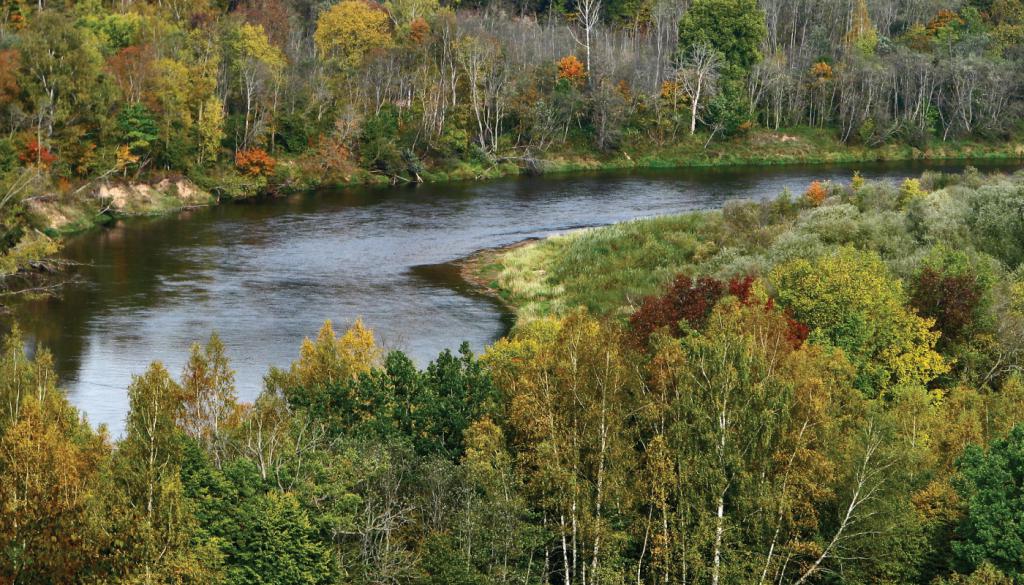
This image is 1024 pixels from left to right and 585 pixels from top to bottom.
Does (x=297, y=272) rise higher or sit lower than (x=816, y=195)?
lower

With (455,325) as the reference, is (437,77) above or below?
above

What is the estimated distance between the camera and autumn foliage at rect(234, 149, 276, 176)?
114125mm

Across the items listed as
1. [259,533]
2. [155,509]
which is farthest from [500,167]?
[155,509]

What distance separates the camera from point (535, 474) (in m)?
36.2

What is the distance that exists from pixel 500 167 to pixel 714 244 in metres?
57.1

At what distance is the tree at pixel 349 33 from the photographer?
5615 inches

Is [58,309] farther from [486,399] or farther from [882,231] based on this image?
[882,231]

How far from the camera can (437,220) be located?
335ft

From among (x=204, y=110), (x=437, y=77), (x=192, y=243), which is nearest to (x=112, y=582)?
(x=192, y=243)

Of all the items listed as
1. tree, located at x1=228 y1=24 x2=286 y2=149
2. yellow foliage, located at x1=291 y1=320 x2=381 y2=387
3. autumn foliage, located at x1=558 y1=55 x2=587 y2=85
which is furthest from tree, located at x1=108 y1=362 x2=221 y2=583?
autumn foliage, located at x1=558 y1=55 x2=587 y2=85

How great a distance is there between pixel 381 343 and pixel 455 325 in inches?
258

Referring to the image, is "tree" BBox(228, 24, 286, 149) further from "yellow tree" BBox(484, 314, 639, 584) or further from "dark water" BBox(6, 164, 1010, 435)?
"yellow tree" BBox(484, 314, 639, 584)

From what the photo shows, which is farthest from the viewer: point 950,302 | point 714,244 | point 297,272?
point 297,272

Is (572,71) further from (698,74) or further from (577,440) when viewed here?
(577,440)
